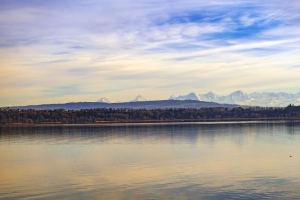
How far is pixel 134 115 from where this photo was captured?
146125 millimetres

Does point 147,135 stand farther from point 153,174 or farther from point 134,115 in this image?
point 134,115

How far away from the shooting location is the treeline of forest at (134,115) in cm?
13375

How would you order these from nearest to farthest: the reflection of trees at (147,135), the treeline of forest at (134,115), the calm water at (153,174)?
the calm water at (153,174), the reflection of trees at (147,135), the treeline of forest at (134,115)

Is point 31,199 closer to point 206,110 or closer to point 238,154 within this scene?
point 238,154

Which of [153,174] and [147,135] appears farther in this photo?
[147,135]

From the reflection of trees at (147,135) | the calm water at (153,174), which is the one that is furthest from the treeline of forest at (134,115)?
the calm water at (153,174)

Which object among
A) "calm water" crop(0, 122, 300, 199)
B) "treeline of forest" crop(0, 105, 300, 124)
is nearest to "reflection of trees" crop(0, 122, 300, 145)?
"calm water" crop(0, 122, 300, 199)

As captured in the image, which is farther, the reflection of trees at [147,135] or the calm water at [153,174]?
the reflection of trees at [147,135]

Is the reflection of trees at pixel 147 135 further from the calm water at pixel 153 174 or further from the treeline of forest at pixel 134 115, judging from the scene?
the treeline of forest at pixel 134 115

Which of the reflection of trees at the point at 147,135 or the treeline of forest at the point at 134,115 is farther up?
the treeline of forest at the point at 134,115

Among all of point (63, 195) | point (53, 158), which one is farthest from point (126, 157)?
point (63, 195)

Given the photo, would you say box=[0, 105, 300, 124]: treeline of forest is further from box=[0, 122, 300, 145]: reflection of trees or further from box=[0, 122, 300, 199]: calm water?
box=[0, 122, 300, 199]: calm water

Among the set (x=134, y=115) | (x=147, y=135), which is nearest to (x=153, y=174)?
(x=147, y=135)

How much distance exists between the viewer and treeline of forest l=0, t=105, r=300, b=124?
134 meters
